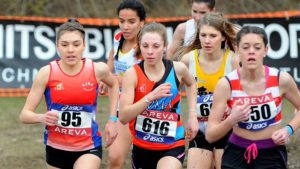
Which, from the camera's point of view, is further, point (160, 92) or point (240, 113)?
point (160, 92)

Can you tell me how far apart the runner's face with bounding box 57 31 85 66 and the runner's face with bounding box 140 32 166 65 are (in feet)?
1.70

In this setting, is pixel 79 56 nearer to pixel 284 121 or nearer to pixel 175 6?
pixel 284 121

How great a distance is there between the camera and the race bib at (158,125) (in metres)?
6.40

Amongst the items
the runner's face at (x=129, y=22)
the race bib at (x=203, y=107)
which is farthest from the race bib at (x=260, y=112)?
the runner's face at (x=129, y=22)

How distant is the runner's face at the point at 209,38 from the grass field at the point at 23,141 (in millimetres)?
2385

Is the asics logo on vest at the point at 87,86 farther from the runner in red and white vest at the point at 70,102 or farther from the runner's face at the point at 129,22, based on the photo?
the runner's face at the point at 129,22

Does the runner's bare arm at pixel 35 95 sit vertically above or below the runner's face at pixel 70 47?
below

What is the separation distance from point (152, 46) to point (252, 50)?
978 millimetres

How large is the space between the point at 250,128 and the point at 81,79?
1463mm

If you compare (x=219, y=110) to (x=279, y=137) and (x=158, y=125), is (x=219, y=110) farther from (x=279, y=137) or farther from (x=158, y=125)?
(x=158, y=125)

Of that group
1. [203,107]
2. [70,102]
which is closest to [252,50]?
[203,107]

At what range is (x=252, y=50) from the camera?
5.66 metres

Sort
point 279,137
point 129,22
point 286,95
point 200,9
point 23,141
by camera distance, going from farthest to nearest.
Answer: point 23,141
point 200,9
point 129,22
point 286,95
point 279,137

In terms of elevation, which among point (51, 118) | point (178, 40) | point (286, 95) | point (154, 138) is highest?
point (178, 40)
